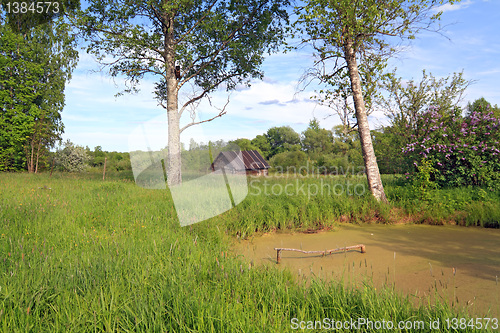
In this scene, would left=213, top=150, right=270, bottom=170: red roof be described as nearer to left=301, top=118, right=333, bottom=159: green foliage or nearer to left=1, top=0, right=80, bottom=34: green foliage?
left=1, top=0, right=80, bottom=34: green foliage

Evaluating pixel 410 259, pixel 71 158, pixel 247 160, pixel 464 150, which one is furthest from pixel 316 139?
pixel 410 259

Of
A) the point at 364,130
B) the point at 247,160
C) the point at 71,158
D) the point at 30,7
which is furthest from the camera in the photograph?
the point at 247,160

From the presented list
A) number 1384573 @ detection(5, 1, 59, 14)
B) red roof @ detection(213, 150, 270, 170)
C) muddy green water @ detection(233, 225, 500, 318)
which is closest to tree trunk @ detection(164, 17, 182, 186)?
muddy green water @ detection(233, 225, 500, 318)

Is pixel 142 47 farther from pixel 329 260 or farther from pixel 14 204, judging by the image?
pixel 329 260

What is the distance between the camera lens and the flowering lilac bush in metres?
9.73

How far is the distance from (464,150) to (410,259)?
22.1ft

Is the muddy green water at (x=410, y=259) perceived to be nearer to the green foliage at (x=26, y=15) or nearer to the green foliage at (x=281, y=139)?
the green foliage at (x=26, y=15)

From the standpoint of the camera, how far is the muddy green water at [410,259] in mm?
3900

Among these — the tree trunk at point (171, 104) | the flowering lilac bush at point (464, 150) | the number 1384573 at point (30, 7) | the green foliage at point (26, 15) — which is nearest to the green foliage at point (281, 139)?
the green foliage at point (26, 15)

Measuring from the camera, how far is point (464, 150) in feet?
32.6

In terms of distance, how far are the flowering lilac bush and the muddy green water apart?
2.99 m

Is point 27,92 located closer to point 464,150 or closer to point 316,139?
point 464,150

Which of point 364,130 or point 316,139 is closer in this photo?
point 364,130

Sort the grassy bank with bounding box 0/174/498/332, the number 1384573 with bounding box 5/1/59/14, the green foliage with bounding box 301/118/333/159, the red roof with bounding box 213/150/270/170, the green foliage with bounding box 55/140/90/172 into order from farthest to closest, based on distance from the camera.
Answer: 1. the green foliage with bounding box 301/118/333/159
2. the red roof with bounding box 213/150/270/170
3. the green foliage with bounding box 55/140/90/172
4. the number 1384573 with bounding box 5/1/59/14
5. the grassy bank with bounding box 0/174/498/332
